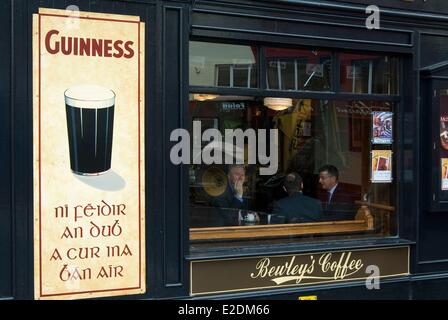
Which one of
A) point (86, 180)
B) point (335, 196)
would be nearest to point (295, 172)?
point (335, 196)

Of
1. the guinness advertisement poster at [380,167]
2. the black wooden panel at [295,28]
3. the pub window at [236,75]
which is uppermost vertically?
the black wooden panel at [295,28]

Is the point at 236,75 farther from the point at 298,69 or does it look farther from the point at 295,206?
the point at 295,206

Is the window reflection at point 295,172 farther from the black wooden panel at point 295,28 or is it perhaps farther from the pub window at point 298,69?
the black wooden panel at point 295,28

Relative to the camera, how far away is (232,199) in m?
5.52

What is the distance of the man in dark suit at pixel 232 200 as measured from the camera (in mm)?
5426

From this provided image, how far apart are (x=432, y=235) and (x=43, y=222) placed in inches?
150

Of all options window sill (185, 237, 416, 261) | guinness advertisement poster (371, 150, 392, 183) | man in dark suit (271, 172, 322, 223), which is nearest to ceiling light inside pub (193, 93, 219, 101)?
man in dark suit (271, 172, 322, 223)

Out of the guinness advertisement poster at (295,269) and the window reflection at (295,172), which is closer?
the guinness advertisement poster at (295,269)

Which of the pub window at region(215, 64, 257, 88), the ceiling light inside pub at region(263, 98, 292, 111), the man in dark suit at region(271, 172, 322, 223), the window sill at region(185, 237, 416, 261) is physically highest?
the pub window at region(215, 64, 257, 88)

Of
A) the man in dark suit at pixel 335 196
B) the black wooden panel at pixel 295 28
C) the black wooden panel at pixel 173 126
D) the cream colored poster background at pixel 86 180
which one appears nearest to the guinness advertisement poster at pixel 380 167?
the man in dark suit at pixel 335 196

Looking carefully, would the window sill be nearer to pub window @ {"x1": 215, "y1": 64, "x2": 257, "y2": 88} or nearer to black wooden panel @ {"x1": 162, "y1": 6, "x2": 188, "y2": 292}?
black wooden panel @ {"x1": 162, "y1": 6, "x2": 188, "y2": 292}

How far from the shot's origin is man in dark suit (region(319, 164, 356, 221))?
5.93m

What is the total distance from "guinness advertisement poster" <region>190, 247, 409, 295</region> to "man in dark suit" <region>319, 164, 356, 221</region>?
48 cm
